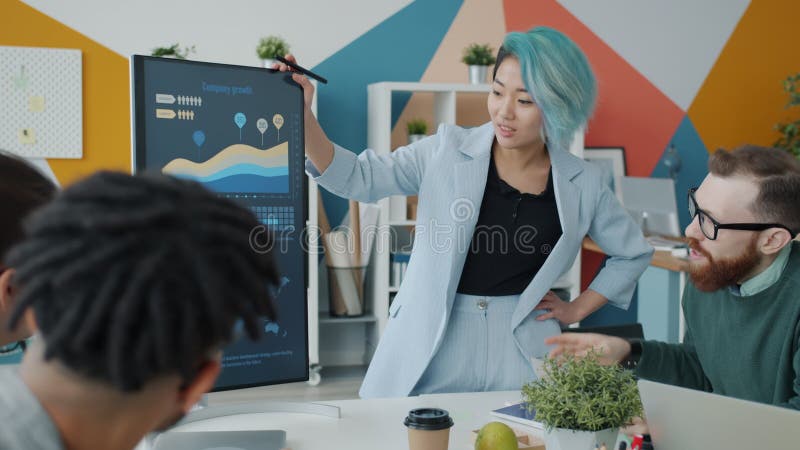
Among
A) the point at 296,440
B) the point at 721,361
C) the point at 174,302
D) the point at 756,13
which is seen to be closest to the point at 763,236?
the point at 721,361

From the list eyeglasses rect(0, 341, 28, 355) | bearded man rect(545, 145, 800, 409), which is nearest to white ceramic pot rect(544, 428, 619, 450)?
bearded man rect(545, 145, 800, 409)

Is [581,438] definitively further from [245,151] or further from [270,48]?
[270,48]

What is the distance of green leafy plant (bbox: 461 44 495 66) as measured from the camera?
15.8ft

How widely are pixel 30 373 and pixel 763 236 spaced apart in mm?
1573

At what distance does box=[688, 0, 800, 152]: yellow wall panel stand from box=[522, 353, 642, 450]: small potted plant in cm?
458

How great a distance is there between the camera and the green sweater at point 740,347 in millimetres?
1709

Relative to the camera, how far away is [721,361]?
6.14 feet

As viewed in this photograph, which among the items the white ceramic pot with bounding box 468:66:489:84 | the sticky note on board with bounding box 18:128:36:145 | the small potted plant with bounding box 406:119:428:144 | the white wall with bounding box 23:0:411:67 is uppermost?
the white wall with bounding box 23:0:411:67

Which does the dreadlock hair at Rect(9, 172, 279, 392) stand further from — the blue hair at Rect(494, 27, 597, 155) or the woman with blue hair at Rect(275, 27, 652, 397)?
the blue hair at Rect(494, 27, 597, 155)

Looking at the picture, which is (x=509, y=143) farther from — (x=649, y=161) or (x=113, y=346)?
(x=649, y=161)

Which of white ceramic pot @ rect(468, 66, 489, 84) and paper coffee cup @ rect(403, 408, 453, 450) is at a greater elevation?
white ceramic pot @ rect(468, 66, 489, 84)

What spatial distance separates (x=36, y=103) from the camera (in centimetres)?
449

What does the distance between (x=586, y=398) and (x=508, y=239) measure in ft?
3.09

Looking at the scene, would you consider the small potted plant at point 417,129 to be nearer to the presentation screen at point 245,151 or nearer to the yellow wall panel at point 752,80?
the yellow wall panel at point 752,80
